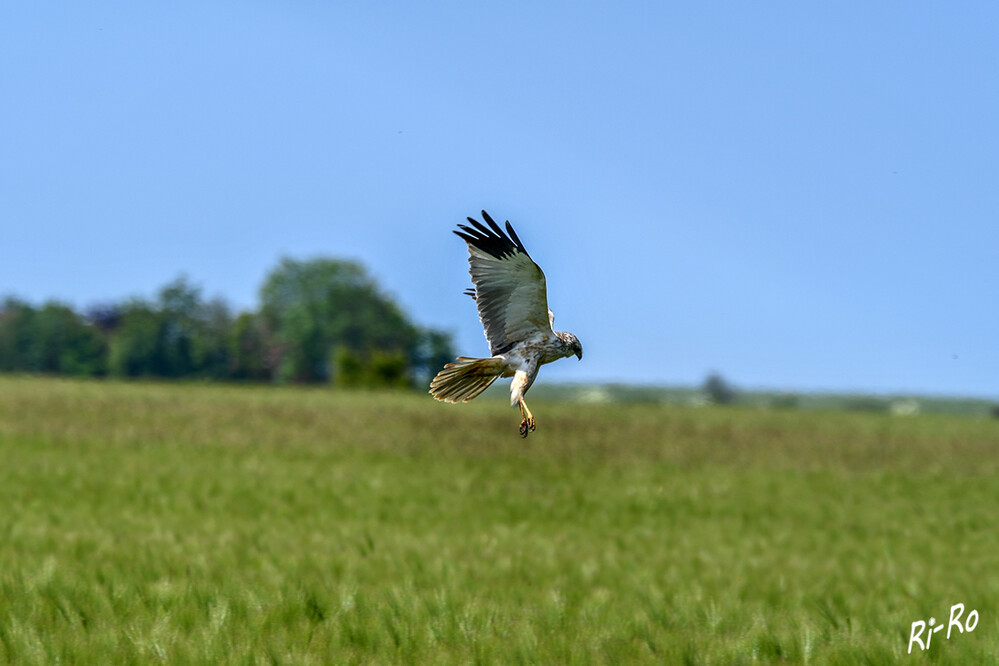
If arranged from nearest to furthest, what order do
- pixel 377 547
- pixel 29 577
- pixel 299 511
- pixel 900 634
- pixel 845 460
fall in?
1. pixel 900 634
2. pixel 29 577
3. pixel 377 547
4. pixel 299 511
5. pixel 845 460

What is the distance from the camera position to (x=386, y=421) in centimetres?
3219

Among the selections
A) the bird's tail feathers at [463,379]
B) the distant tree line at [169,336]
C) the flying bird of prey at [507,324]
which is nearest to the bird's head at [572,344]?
the flying bird of prey at [507,324]

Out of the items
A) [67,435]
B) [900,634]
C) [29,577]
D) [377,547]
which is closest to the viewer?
[900,634]

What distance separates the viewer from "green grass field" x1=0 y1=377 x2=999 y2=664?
7430 mm

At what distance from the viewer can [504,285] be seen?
173 cm

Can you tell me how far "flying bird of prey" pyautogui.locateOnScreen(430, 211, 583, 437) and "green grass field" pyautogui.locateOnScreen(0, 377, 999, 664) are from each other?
5.34 metres

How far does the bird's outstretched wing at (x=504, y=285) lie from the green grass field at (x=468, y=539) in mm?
5340

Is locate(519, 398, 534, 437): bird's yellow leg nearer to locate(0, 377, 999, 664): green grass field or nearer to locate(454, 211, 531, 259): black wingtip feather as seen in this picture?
locate(454, 211, 531, 259): black wingtip feather

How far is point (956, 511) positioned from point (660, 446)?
1116 centimetres

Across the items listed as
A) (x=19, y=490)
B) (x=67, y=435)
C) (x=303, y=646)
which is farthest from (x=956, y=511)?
(x=67, y=435)

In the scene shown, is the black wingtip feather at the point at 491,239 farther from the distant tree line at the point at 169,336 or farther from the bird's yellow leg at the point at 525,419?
the distant tree line at the point at 169,336

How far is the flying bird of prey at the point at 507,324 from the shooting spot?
5.09ft

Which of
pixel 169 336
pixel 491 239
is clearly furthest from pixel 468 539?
pixel 169 336

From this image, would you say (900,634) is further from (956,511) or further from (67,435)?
(67,435)
